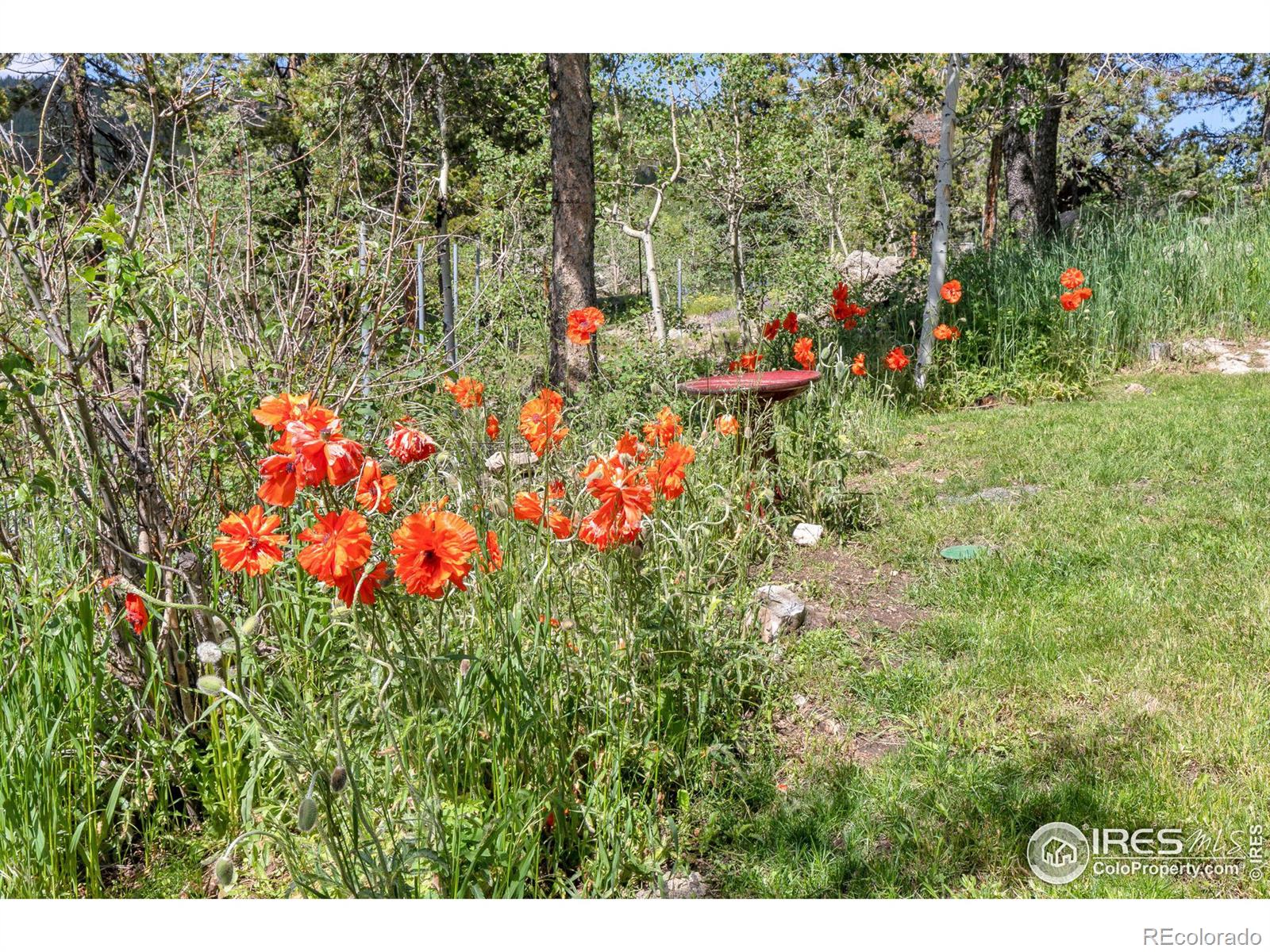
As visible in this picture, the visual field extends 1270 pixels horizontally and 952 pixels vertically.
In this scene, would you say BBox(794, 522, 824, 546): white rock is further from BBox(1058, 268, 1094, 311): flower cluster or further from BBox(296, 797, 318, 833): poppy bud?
BBox(1058, 268, 1094, 311): flower cluster

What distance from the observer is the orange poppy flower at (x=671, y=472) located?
6.49 ft

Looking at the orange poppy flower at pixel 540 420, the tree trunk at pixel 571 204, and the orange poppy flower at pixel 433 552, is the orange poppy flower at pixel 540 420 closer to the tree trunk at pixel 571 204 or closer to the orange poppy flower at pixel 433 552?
the orange poppy flower at pixel 433 552

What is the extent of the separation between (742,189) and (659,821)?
9130 millimetres

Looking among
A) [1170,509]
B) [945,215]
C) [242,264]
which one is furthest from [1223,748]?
[945,215]

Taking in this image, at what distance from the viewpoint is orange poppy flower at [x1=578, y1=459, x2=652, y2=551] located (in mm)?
1674

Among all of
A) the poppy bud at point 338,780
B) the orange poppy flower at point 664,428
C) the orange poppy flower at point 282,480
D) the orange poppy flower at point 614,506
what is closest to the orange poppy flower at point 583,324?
the orange poppy flower at point 664,428

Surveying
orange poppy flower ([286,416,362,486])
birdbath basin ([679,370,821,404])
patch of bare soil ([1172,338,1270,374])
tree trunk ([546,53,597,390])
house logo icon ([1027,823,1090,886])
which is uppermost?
tree trunk ([546,53,597,390])

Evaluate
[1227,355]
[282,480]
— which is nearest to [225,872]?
[282,480]

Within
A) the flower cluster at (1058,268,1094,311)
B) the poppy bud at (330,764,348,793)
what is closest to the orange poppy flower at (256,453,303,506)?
the poppy bud at (330,764,348,793)

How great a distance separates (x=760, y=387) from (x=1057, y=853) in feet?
6.77

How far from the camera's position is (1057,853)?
1.74m

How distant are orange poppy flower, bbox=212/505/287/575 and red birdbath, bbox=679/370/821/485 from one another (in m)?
2.07

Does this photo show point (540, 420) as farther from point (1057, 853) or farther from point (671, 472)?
point (1057, 853)

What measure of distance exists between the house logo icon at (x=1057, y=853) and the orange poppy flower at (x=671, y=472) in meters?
1.00
